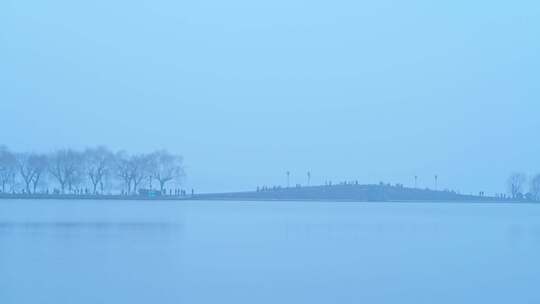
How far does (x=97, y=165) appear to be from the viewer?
82.2 m

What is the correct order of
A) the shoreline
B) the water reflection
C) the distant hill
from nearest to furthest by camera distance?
the water reflection, the shoreline, the distant hill

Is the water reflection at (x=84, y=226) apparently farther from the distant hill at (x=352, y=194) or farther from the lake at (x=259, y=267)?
the distant hill at (x=352, y=194)

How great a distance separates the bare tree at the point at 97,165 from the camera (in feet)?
267

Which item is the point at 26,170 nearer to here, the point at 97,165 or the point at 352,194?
the point at 97,165

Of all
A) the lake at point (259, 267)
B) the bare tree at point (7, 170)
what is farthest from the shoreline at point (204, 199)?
the lake at point (259, 267)

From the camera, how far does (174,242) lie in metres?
20.3

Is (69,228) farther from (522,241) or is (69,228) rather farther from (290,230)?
(522,241)

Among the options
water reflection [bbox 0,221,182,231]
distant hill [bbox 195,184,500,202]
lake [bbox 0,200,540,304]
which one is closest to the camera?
lake [bbox 0,200,540,304]

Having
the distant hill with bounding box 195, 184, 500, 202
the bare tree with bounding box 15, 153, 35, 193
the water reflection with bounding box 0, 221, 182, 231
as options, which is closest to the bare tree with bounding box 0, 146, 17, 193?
the bare tree with bounding box 15, 153, 35, 193

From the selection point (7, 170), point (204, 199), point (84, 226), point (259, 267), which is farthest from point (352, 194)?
point (259, 267)

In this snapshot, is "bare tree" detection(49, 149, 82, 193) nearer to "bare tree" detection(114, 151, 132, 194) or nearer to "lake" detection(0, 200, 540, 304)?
"bare tree" detection(114, 151, 132, 194)

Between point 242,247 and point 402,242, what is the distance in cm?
526

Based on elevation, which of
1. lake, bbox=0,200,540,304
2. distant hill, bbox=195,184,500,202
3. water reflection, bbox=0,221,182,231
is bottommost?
lake, bbox=0,200,540,304

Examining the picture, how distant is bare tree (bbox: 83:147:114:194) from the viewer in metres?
81.4
